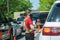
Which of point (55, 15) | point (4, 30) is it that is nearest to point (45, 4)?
point (4, 30)

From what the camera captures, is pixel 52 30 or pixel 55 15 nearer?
pixel 52 30

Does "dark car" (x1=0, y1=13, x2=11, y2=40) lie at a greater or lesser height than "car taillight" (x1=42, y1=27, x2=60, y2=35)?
lesser

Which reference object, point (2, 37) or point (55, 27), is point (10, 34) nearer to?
point (2, 37)

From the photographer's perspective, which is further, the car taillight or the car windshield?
the car windshield

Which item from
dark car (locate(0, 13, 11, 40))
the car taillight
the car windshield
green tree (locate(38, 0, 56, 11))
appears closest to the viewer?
the car taillight

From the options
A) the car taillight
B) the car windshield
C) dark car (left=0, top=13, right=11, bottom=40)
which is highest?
the car windshield

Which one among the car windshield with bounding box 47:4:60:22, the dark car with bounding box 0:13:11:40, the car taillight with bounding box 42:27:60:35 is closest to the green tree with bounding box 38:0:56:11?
the dark car with bounding box 0:13:11:40

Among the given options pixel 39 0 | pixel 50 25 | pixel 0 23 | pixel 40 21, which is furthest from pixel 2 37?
pixel 39 0

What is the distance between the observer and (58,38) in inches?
210

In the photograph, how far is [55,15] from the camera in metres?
6.17

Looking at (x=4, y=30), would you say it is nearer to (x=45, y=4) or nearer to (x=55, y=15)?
(x=55, y=15)

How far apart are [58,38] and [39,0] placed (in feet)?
227

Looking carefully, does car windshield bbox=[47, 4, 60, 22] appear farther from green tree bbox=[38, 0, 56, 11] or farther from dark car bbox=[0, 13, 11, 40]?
green tree bbox=[38, 0, 56, 11]

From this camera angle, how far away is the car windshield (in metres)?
5.88
